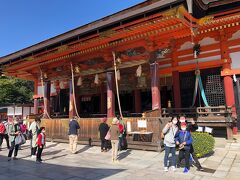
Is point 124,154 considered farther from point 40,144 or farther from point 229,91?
point 229,91

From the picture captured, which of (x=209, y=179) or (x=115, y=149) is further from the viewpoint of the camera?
(x=115, y=149)

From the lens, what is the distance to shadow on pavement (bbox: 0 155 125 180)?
6.06m

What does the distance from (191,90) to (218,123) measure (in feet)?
8.63

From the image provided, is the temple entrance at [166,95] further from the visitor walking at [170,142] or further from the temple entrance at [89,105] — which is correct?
the visitor walking at [170,142]

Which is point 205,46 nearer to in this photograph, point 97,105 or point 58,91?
point 97,105

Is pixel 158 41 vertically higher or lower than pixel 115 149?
higher

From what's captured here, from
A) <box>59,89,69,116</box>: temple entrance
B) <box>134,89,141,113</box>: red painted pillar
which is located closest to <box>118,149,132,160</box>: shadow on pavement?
<box>134,89,141,113</box>: red painted pillar

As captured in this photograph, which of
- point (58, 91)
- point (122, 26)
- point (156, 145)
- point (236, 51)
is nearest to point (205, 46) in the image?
point (236, 51)

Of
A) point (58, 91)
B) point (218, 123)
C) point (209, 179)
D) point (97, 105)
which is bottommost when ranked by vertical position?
point (209, 179)

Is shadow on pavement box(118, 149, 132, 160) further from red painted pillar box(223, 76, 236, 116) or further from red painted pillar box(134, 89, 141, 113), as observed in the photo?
red painted pillar box(223, 76, 236, 116)

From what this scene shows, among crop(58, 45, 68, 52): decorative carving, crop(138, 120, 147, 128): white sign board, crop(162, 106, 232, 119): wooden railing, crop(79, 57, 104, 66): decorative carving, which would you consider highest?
crop(58, 45, 68, 52): decorative carving

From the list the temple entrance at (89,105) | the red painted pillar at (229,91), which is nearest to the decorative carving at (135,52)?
the red painted pillar at (229,91)

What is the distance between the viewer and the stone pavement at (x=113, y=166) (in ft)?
19.6

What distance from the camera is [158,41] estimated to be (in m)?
9.79
